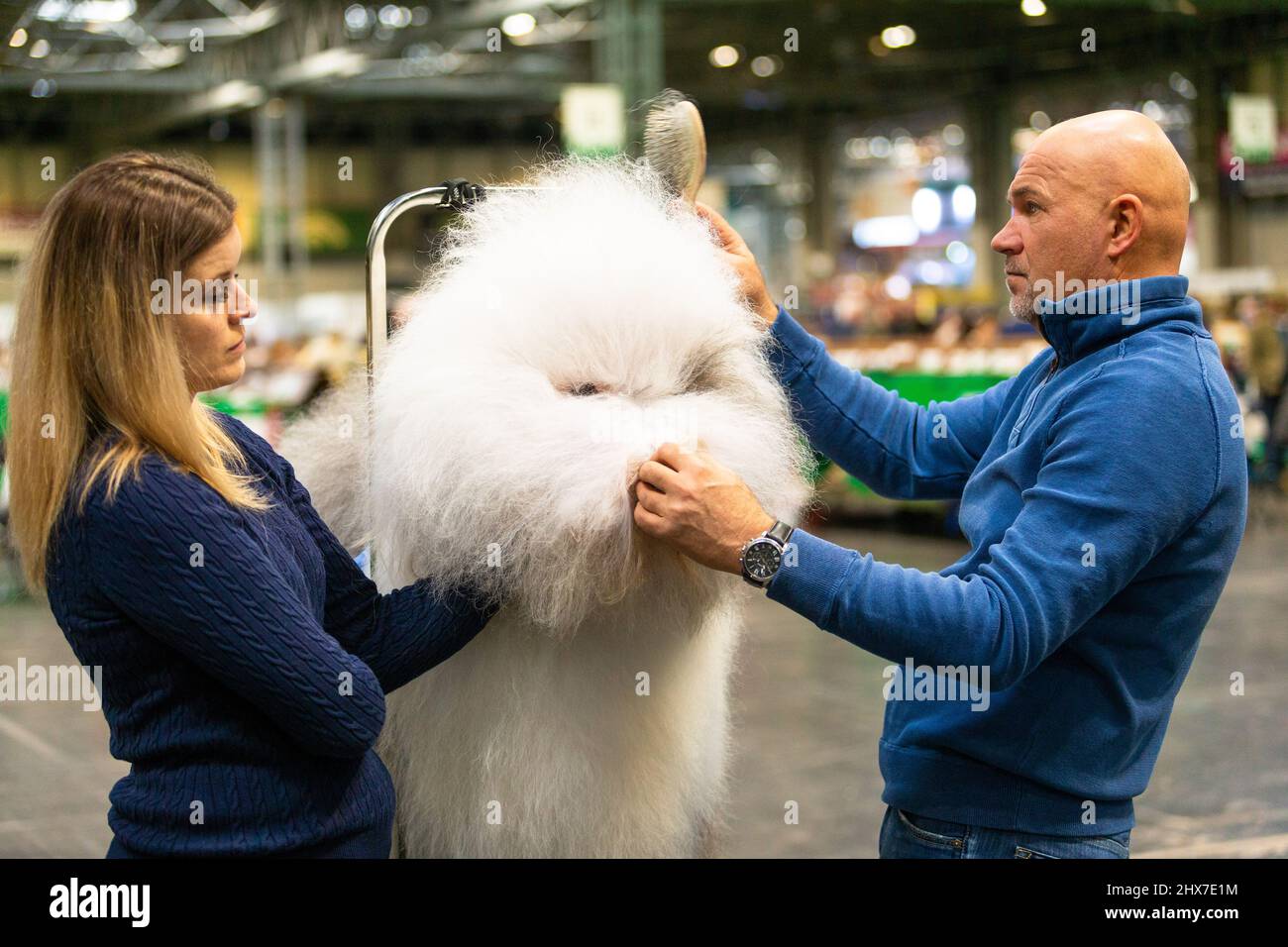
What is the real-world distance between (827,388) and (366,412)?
683 mm

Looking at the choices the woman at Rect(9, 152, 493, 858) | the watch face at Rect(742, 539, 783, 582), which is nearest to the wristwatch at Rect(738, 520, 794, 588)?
the watch face at Rect(742, 539, 783, 582)

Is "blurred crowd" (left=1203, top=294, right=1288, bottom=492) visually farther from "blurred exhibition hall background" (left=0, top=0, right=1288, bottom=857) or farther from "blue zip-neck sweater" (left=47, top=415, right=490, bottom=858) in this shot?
"blue zip-neck sweater" (left=47, top=415, right=490, bottom=858)

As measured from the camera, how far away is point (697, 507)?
4.58 feet

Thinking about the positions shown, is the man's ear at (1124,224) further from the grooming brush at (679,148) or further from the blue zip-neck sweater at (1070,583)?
the grooming brush at (679,148)

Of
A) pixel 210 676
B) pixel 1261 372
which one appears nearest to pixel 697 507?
pixel 210 676

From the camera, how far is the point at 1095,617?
1.57 meters

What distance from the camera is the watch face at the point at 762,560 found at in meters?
1.46

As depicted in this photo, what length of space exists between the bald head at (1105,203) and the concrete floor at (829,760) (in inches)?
50.7

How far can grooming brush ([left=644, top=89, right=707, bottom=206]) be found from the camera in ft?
5.75

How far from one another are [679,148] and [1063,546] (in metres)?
0.71
